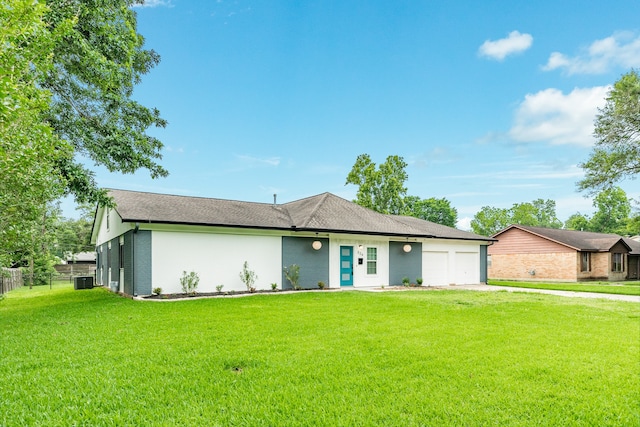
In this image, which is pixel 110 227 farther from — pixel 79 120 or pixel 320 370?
pixel 320 370

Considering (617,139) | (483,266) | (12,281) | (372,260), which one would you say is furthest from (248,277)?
(617,139)

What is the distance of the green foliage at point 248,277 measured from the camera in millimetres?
13773

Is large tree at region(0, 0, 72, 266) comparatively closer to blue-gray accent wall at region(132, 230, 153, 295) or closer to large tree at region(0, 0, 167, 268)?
large tree at region(0, 0, 167, 268)

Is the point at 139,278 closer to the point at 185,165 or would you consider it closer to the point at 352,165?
the point at 185,165

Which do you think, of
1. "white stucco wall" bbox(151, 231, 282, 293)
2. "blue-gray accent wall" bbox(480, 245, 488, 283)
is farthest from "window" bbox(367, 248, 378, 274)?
"blue-gray accent wall" bbox(480, 245, 488, 283)

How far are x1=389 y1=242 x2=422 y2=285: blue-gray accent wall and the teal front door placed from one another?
213cm

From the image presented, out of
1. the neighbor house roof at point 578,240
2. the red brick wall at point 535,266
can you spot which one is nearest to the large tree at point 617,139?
the neighbor house roof at point 578,240

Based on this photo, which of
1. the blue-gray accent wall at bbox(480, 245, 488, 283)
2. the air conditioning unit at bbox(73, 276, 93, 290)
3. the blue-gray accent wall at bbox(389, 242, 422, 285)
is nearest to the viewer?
the blue-gray accent wall at bbox(389, 242, 422, 285)

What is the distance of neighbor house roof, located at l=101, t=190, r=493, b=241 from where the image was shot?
13.1 m

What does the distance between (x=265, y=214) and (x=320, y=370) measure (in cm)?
1225

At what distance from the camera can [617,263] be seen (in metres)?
28.0

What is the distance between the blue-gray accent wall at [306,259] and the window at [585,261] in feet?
68.0

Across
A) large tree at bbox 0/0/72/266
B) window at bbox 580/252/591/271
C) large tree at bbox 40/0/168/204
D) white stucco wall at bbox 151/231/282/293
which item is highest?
large tree at bbox 40/0/168/204

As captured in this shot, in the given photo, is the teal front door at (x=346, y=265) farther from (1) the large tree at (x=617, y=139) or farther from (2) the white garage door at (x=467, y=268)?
(1) the large tree at (x=617, y=139)
